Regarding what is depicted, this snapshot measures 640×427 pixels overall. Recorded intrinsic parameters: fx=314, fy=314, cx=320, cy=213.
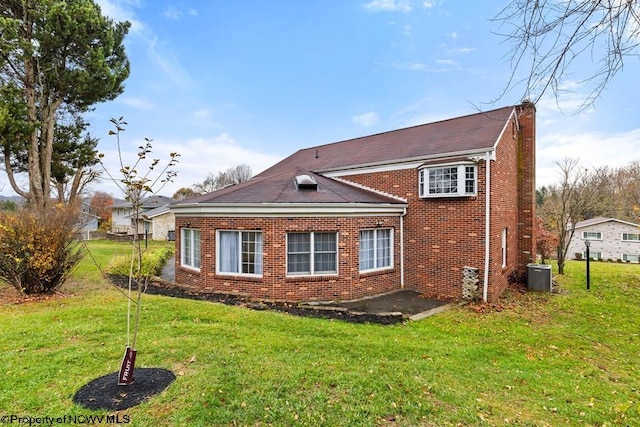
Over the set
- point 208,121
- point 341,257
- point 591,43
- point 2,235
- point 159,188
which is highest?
point 208,121

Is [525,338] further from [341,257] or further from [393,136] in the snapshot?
[393,136]

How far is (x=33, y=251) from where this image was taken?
30.0 ft

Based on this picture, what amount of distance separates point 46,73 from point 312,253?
1915 centimetres

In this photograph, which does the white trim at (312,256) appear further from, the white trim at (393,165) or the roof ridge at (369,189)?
the white trim at (393,165)

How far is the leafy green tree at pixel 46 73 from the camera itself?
1603cm

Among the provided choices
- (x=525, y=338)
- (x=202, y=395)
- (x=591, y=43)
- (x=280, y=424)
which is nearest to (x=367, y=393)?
(x=280, y=424)

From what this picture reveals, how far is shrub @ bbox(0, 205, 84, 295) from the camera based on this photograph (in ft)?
29.7

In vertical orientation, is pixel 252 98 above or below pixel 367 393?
above

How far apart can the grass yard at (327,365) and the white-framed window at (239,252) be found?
1937 millimetres

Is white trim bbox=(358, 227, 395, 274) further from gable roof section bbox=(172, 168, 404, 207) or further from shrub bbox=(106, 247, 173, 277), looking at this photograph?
shrub bbox=(106, 247, 173, 277)

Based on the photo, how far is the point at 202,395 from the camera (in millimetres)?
3908

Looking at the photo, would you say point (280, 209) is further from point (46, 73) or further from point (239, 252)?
point (46, 73)

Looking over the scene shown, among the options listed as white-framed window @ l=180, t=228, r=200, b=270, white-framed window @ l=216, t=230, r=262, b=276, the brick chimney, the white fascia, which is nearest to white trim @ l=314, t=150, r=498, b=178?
the white fascia

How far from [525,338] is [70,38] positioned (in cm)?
2412
